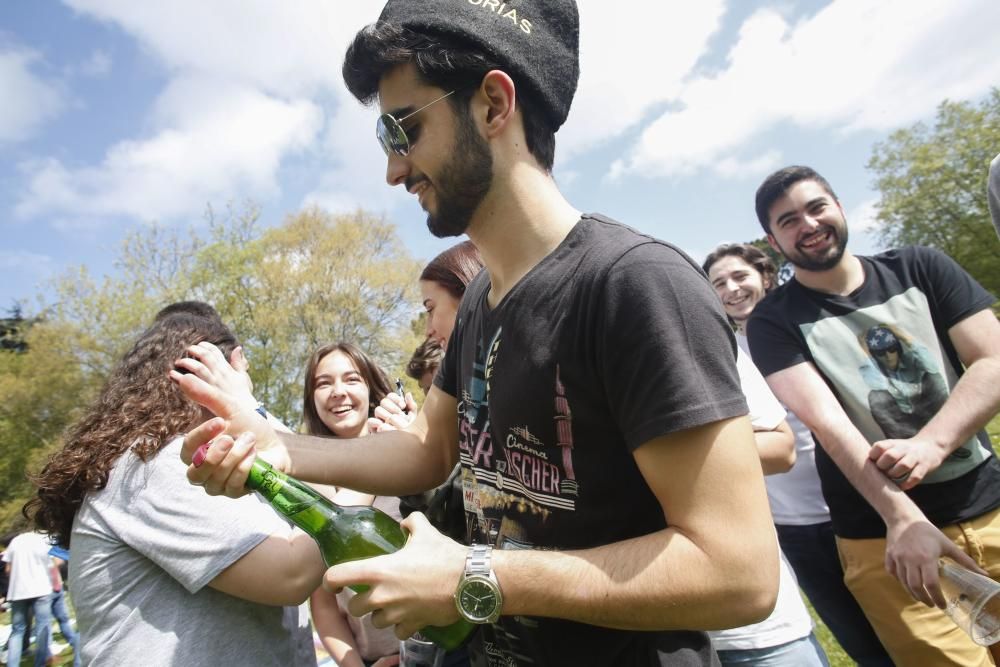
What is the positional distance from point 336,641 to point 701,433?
115 inches

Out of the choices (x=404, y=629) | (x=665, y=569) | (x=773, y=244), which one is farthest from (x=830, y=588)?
(x=404, y=629)

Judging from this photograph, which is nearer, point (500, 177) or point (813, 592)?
point (500, 177)

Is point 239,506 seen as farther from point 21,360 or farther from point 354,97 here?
point 21,360

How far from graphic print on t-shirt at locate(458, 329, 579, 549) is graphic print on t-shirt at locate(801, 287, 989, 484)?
1809mm

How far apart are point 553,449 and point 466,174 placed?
0.75m

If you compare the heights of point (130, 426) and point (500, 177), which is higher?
point (500, 177)

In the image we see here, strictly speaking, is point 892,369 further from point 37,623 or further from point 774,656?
point 37,623

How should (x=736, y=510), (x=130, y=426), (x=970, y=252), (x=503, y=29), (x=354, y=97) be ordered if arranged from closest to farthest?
(x=736, y=510) → (x=503, y=29) → (x=354, y=97) → (x=130, y=426) → (x=970, y=252)

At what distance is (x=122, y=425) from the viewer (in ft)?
6.99

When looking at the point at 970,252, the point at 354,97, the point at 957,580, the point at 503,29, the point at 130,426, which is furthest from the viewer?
the point at 970,252

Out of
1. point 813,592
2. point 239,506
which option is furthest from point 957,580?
point 239,506

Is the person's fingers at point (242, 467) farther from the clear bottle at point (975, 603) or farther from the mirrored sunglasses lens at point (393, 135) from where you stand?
the clear bottle at point (975, 603)

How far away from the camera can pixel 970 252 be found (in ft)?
93.1

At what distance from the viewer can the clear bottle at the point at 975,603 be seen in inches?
69.0
